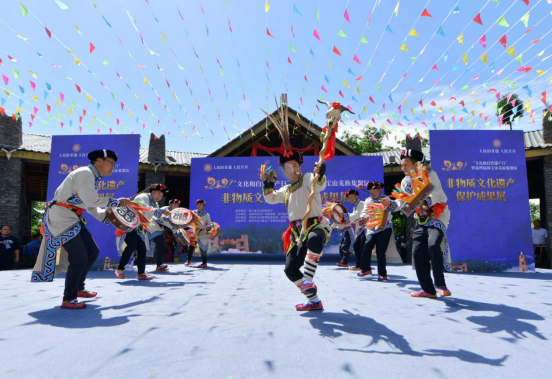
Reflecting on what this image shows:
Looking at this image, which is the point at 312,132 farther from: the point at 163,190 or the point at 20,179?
the point at 20,179

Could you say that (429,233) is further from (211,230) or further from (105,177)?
(105,177)

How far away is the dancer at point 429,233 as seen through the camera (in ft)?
13.0

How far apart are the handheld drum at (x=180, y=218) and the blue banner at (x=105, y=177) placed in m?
1.89

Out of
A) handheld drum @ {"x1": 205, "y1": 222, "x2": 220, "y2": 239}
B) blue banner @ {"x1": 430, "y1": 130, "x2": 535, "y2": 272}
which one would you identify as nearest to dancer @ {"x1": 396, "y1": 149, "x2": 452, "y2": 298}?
blue banner @ {"x1": 430, "y1": 130, "x2": 535, "y2": 272}

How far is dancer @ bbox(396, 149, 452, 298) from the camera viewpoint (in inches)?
156

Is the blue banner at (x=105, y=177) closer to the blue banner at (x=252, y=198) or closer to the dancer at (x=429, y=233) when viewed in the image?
the blue banner at (x=252, y=198)

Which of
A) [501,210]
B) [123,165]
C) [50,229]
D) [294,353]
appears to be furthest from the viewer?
[123,165]

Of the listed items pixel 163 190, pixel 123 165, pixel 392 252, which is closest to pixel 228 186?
pixel 123 165

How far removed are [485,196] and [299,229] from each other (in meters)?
6.57

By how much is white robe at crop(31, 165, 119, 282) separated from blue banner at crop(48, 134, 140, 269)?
199 inches

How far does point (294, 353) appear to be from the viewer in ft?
6.97

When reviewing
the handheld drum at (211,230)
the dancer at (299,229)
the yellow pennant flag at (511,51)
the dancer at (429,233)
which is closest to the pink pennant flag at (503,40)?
the yellow pennant flag at (511,51)

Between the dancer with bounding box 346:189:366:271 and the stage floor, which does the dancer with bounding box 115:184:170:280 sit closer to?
the stage floor

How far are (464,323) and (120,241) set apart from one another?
6.18m
